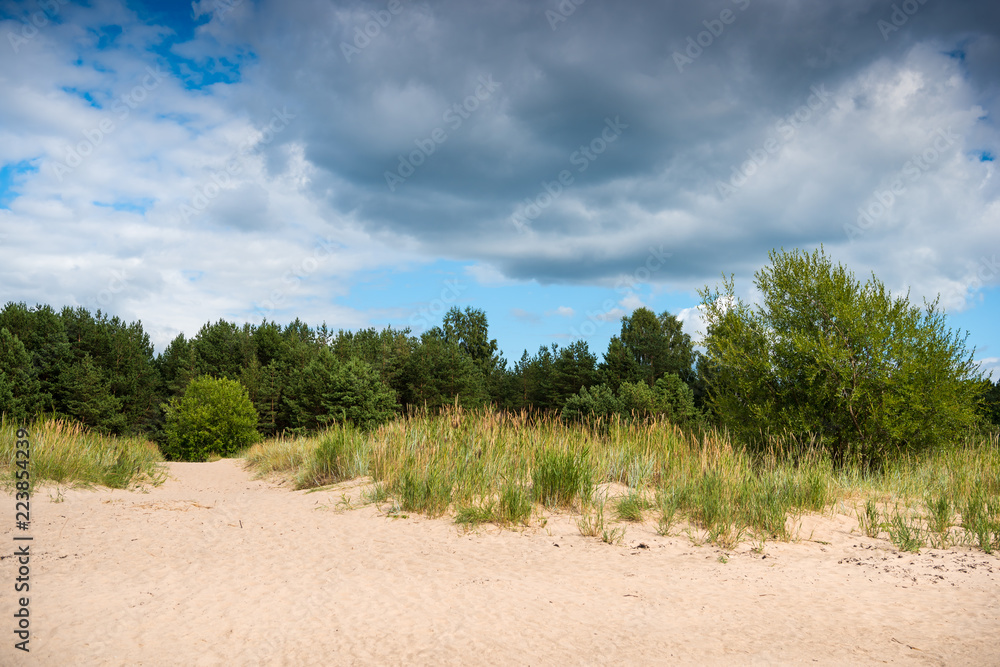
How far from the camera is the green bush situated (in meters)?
30.6

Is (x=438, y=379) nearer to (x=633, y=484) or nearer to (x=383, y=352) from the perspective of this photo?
(x=383, y=352)

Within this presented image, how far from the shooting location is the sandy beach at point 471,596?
152 inches

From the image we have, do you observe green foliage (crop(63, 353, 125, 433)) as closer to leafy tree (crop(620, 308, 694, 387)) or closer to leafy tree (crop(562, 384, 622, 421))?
leafy tree (crop(562, 384, 622, 421))

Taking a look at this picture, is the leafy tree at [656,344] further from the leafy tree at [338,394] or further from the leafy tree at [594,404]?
the leafy tree at [338,394]

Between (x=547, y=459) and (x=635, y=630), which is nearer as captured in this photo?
(x=635, y=630)

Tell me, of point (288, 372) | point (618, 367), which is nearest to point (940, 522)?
point (618, 367)

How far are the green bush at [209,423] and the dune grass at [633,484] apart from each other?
2278cm

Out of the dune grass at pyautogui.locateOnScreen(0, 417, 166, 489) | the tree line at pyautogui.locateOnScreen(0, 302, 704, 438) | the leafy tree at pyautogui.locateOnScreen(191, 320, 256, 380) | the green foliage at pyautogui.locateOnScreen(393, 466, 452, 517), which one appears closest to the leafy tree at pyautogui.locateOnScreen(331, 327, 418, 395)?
the tree line at pyautogui.locateOnScreen(0, 302, 704, 438)

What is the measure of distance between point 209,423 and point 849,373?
97.5 feet

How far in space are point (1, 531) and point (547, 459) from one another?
20.5 feet

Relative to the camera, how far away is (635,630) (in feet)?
13.8

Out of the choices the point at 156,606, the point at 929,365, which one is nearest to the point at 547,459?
the point at 156,606

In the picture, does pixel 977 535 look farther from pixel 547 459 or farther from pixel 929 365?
pixel 929 365

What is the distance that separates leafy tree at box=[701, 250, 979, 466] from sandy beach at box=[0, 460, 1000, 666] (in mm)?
6307
